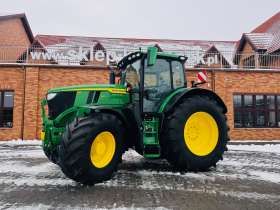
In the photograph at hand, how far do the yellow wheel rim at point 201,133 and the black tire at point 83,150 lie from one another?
1.73m

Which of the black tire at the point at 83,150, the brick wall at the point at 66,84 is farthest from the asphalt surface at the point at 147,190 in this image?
the brick wall at the point at 66,84

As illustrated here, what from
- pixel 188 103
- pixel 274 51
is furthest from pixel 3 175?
pixel 274 51

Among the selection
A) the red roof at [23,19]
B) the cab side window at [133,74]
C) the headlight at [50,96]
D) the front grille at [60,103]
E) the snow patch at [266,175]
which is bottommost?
the snow patch at [266,175]

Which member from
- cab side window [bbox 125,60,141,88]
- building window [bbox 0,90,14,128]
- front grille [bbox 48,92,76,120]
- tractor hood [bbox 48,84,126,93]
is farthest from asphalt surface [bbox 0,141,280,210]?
building window [bbox 0,90,14,128]

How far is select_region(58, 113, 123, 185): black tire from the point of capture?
462 cm

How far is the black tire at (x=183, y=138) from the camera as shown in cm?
586

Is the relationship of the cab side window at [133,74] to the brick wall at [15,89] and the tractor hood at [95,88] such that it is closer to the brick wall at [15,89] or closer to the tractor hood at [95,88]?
the tractor hood at [95,88]

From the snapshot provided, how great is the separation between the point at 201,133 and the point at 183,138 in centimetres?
66

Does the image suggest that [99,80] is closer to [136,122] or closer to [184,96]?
[184,96]

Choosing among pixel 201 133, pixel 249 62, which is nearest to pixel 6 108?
pixel 201 133

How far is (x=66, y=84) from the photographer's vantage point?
52.7ft

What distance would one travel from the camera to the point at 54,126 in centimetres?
548

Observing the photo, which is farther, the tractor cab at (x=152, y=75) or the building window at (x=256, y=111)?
the building window at (x=256, y=111)

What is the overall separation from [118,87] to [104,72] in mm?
10576
